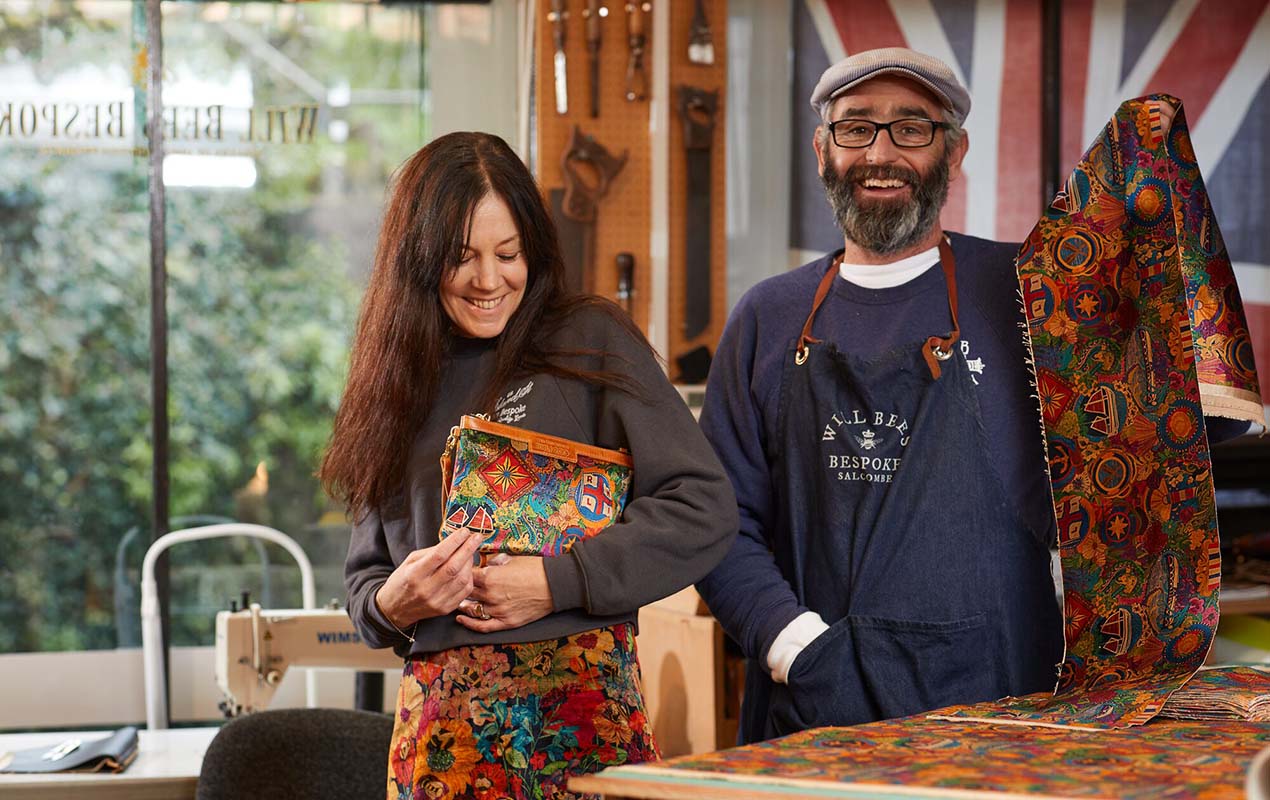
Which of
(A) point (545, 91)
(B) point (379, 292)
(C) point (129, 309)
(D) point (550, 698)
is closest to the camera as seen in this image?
(D) point (550, 698)

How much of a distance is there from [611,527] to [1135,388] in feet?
2.67

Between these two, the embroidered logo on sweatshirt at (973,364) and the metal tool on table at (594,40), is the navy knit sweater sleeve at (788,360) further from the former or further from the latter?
the metal tool on table at (594,40)

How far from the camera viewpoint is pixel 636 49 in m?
4.74

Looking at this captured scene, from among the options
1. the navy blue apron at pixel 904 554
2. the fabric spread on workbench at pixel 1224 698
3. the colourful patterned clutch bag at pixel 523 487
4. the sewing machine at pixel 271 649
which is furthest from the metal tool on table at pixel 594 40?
the fabric spread on workbench at pixel 1224 698

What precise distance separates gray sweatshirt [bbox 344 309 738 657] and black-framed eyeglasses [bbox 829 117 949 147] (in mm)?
631

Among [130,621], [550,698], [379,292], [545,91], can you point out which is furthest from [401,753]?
[130,621]

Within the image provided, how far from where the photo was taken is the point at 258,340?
526 centimetres

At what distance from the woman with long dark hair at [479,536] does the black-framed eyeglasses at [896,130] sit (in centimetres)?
61

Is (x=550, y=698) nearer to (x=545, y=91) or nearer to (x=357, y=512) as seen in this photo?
(x=357, y=512)

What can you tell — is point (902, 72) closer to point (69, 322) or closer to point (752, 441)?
point (752, 441)

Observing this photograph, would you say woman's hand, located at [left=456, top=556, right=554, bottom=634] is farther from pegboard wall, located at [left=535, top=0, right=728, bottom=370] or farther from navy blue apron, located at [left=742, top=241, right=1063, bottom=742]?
pegboard wall, located at [left=535, top=0, right=728, bottom=370]

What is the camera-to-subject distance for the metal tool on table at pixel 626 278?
4.73 m

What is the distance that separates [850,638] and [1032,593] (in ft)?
1.02

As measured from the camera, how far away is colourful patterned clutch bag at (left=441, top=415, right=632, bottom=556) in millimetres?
1893
